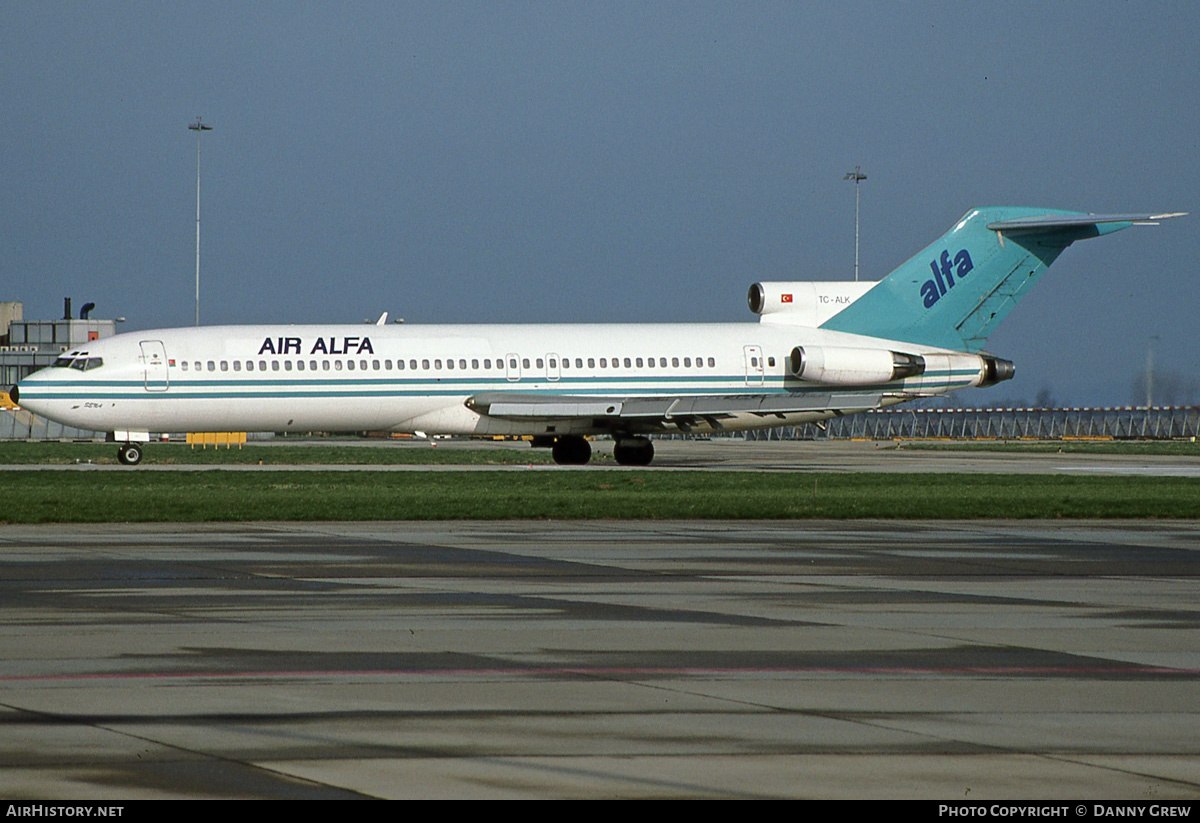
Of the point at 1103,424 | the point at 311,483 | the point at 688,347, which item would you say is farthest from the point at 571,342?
the point at 1103,424

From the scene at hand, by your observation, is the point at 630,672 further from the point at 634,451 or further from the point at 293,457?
the point at 293,457

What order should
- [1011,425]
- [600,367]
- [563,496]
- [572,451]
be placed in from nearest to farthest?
[563,496]
[600,367]
[572,451]
[1011,425]

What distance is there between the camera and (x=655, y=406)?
42.9m

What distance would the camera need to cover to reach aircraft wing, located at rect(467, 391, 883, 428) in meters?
42.4

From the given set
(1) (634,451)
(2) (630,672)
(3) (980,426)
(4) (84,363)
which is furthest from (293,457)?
(3) (980,426)

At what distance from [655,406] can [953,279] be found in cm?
1001

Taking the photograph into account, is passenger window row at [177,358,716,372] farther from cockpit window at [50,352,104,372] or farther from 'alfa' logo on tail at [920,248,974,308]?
'alfa' logo on tail at [920,248,974,308]

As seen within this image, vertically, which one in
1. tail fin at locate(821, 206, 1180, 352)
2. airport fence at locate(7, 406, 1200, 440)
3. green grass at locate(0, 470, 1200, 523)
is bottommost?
green grass at locate(0, 470, 1200, 523)

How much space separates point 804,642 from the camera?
1121 centimetres

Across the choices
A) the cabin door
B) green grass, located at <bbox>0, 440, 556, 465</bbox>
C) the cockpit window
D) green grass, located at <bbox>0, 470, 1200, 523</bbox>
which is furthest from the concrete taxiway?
green grass, located at <bbox>0, 440, 556, 465</bbox>

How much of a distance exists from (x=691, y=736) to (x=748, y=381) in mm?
36943

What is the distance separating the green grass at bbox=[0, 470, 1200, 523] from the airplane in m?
5.13

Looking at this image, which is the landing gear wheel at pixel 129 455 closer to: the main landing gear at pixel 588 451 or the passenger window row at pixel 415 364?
the passenger window row at pixel 415 364
